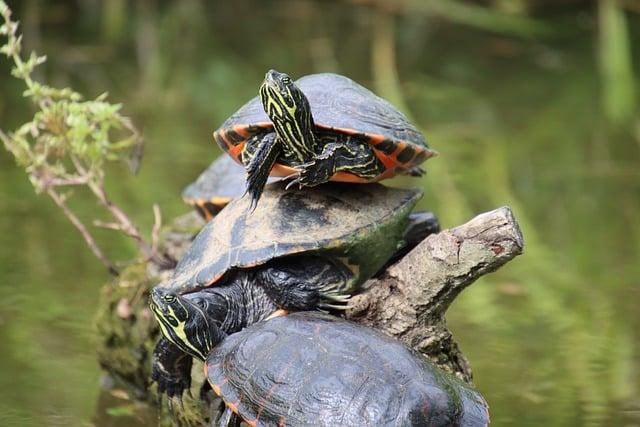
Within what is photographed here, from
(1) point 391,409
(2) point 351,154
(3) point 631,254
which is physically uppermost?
(2) point 351,154

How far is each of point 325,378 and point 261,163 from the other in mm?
667

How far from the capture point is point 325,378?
2.72m

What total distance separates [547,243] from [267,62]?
17.1 feet

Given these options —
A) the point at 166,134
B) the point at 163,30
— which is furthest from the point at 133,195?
the point at 163,30

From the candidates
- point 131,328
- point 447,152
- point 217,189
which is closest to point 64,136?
point 217,189

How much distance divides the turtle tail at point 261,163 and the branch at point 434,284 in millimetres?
437

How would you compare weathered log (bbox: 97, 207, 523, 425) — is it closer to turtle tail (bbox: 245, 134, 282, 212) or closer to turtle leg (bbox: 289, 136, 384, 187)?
turtle leg (bbox: 289, 136, 384, 187)

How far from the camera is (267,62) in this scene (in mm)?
10508

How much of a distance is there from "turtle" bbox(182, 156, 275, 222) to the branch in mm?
867

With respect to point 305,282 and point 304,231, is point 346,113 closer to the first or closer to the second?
point 304,231

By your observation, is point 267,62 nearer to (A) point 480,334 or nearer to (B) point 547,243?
(B) point 547,243

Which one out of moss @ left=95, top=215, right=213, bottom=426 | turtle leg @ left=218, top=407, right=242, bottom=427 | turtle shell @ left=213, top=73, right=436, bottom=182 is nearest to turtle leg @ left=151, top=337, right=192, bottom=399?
turtle leg @ left=218, top=407, right=242, bottom=427

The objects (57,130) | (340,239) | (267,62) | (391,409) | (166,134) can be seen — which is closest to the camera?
(391,409)

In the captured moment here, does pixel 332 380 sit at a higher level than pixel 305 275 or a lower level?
lower
